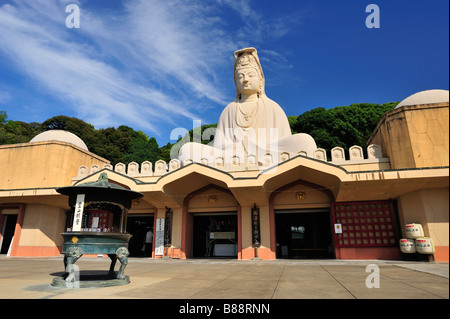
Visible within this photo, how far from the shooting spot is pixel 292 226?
2139cm

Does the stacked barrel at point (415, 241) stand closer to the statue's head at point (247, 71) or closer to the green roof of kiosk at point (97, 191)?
the green roof of kiosk at point (97, 191)

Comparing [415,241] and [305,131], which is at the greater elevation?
[305,131]

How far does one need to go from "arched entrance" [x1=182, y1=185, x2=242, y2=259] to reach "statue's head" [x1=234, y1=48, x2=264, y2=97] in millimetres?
8550

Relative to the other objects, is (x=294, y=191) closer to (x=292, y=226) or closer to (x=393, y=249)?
(x=393, y=249)

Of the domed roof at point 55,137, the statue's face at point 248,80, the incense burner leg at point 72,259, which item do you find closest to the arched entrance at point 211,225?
the statue's face at point 248,80

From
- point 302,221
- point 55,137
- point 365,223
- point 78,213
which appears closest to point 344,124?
point 302,221

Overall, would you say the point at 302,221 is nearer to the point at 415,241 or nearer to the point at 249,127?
the point at 249,127

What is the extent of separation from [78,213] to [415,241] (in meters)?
12.5

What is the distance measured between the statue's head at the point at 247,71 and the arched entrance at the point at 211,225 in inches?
337

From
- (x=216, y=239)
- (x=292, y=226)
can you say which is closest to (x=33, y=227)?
(x=216, y=239)

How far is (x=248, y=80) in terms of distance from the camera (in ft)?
66.9

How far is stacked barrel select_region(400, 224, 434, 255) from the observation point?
1054 cm
